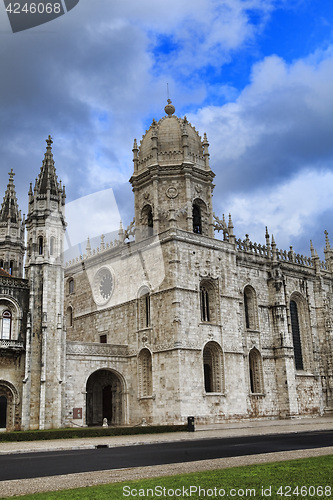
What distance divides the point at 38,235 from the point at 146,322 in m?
11.0

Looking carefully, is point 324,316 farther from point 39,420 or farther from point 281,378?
point 39,420

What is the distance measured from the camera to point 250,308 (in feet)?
151

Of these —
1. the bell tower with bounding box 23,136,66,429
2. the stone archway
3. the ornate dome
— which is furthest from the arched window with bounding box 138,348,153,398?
the ornate dome

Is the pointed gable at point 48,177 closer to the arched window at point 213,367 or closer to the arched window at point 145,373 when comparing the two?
the arched window at point 145,373

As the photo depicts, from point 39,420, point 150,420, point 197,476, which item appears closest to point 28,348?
point 39,420

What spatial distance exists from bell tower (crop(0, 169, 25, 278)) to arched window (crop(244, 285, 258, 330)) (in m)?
22.5

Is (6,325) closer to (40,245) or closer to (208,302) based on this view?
(40,245)

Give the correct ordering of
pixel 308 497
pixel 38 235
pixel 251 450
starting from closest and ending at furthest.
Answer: pixel 308 497 < pixel 251 450 < pixel 38 235

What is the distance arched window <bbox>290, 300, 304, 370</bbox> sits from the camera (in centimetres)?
4897

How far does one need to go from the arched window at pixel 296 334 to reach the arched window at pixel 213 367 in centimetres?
1156

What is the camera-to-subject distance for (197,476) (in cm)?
1173

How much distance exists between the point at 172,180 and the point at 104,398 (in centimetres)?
1952

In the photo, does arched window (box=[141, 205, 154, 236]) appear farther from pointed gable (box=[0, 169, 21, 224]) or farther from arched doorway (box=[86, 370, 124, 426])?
pointed gable (box=[0, 169, 21, 224])

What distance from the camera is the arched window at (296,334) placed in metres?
49.0
